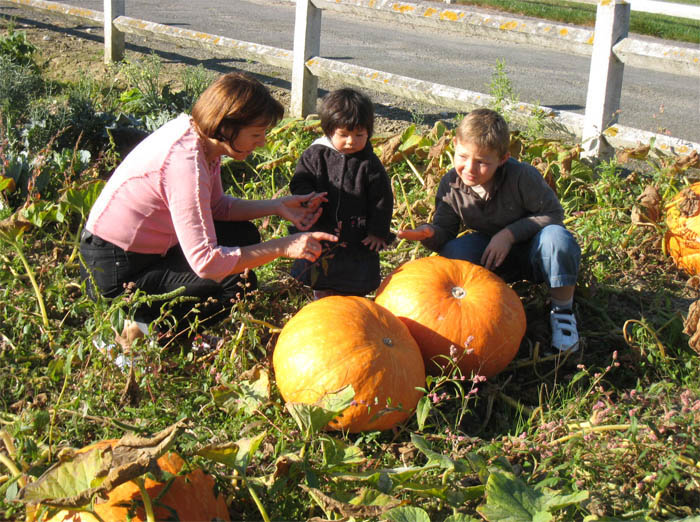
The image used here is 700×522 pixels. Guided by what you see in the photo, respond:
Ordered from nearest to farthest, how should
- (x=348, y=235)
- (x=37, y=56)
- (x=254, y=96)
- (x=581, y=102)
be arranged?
(x=254, y=96), (x=348, y=235), (x=37, y=56), (x=581, y=102)

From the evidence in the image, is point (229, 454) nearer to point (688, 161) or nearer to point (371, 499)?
point (371, 499)

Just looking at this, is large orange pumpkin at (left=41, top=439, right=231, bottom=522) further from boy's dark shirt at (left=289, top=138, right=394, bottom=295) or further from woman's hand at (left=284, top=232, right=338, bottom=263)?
boy's dark shirt at (left=289, top=138, right=394, bottom=295)

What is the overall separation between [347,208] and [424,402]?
1.17 m

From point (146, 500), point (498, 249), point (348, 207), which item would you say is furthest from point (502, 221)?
point (146, 500)

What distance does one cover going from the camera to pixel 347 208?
10.8 feet

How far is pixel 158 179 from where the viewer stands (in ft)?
9.36

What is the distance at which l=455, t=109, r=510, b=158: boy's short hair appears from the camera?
306 centimetres

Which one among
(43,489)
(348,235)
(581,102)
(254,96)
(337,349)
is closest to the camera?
(43,489)

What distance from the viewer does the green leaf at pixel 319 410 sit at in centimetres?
219

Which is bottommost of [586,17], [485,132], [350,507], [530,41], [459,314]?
[350,507]

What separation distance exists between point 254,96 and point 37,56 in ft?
18.4

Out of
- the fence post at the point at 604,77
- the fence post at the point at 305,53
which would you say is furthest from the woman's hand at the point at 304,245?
the fence post at the point at 305,53

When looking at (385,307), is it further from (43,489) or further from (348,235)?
(43,489)

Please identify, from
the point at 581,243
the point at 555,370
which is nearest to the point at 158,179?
the point at 555,370
